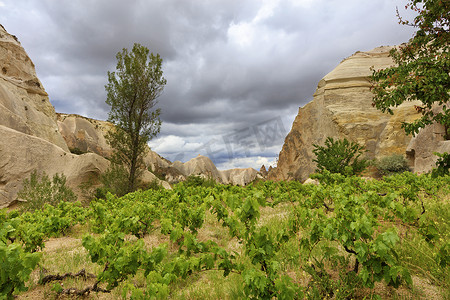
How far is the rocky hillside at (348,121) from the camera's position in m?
21.2

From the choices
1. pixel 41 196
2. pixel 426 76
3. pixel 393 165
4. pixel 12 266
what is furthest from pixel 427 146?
pixel 41 196

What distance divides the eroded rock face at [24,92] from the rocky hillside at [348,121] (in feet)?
91.5

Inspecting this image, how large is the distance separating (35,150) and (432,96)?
73.0 feet

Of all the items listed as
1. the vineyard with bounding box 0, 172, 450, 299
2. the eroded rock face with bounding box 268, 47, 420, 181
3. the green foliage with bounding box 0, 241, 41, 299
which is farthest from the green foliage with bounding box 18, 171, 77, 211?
the eroded rock face with bounding box 268, 47, 420, 181

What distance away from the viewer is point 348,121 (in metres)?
23.9

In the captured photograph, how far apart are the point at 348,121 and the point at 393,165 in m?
6.78

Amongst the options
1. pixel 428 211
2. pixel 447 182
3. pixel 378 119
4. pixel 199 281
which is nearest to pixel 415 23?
pixel 428 211

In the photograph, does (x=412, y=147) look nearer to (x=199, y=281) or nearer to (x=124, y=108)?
(x=199, y=281)

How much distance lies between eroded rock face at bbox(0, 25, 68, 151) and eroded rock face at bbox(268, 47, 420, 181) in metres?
27.8

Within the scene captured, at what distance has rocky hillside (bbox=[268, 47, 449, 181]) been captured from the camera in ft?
69.7

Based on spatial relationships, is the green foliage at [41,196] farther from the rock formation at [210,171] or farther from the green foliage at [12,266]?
the rock formation at [210,171]

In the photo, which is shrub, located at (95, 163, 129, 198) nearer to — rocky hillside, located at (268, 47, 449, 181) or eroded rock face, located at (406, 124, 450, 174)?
rocky hillside, located at (268, 47, 449, 181)

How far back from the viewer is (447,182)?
7828mm

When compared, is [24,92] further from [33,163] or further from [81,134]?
[81,134]
